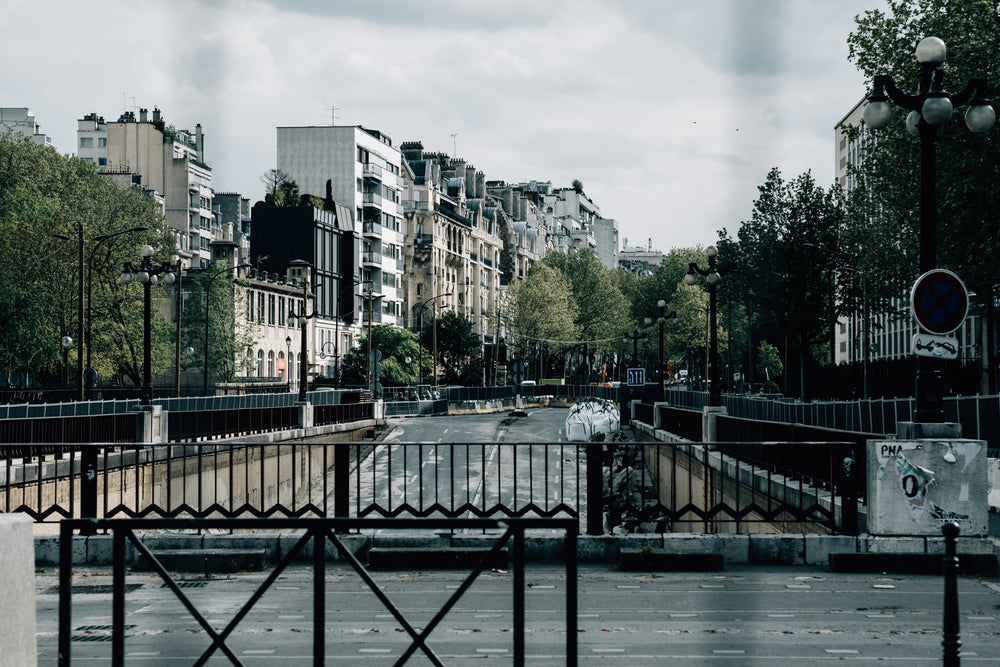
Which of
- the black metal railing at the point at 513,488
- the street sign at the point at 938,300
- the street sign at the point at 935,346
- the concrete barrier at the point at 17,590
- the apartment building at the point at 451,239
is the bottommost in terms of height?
the black metal railing at the point at 513,488

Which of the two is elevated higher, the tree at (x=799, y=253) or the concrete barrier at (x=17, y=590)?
the tree at (x=799, y=253)

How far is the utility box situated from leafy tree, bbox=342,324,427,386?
68.6 metres

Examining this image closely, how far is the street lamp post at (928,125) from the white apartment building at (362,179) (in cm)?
8283

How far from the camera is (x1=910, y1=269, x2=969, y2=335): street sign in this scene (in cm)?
1070

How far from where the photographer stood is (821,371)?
66.7m

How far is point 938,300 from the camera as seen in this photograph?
1076 cm

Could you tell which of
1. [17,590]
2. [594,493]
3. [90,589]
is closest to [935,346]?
[594,493]

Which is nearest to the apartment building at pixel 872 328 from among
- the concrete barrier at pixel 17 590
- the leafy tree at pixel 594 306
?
the concrete barrier at pixel 17 590

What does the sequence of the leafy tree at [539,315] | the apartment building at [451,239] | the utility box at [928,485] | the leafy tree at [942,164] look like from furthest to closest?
the apartment building at [451,239] < the leafy tree at [539,315] < the leafy tree at [942,164] < the utility box at [928,485]

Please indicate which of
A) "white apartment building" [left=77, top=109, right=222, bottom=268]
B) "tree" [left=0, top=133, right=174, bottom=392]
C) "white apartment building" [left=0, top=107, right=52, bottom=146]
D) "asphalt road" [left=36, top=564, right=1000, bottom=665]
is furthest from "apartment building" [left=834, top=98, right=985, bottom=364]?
"white apartment building" [left=0, top=107, right=52, bottom=146]

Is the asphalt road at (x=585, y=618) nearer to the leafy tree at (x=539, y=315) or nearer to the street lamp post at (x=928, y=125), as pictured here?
the street lamp post at (x=928, y=125)

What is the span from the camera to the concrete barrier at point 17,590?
170 inches

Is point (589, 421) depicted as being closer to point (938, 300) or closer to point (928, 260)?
point (928, 260)

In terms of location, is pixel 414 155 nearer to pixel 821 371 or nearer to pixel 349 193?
pixel 349 193
